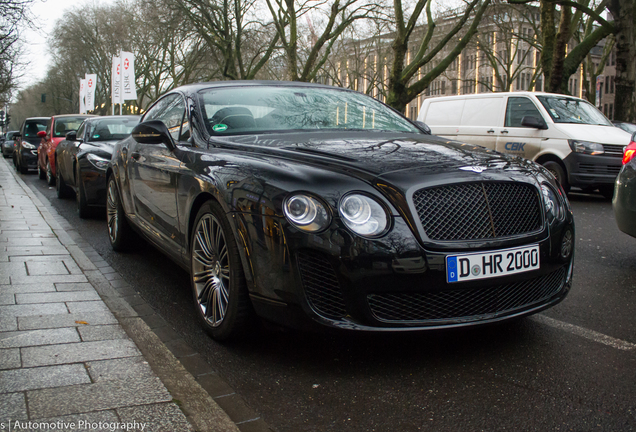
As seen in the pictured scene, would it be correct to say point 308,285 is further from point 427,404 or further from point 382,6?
point 382,6

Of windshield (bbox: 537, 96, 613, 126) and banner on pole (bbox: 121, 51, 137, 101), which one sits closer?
windshield (bbox: 537, 96, 613, 126)

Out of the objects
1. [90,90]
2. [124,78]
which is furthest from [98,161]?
[90,90]

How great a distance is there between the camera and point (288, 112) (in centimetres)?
439

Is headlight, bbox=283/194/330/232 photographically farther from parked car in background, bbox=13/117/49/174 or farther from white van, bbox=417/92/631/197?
parked car in background, bbox=13/117/49/174

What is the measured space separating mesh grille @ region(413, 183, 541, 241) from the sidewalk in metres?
1.25

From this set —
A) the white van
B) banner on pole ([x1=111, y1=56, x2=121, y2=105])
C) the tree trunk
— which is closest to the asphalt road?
the white van

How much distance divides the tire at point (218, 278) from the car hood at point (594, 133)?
866 centimetres

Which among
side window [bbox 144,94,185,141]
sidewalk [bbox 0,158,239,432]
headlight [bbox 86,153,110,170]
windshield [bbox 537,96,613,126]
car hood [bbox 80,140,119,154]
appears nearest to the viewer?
sidewalk [bbox 0,158,239,432]

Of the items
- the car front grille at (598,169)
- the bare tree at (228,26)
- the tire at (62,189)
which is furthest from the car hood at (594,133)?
the bare tree at (228,26)

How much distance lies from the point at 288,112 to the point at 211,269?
4.38ft

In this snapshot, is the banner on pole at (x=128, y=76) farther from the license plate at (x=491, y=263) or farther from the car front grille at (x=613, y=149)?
the license plate at (x=491, y=263)

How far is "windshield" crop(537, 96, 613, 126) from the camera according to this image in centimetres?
1127

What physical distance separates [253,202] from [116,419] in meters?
1.15

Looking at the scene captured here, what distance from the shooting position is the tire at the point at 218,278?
3262 mm
